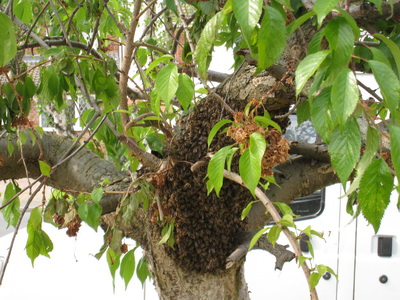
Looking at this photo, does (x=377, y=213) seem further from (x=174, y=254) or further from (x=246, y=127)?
(x=174, y=254)

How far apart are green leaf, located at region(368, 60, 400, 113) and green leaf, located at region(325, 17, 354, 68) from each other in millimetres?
39

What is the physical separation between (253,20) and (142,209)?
4.35ft

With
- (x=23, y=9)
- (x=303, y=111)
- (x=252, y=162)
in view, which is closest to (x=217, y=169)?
(x=252, y=162)

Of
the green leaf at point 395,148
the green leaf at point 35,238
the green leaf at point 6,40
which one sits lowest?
the green leaf at point 395,148

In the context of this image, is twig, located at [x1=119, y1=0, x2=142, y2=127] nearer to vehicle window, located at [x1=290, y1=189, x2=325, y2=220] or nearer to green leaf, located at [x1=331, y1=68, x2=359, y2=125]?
green leaf, located at [x1=331, y1=68, x2=359, y2=125]

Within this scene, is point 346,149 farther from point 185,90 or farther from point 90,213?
point 90,213

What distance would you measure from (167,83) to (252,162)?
33 cm

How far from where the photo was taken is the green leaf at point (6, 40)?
3.54ft

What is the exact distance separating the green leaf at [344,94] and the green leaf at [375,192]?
0.36 ft

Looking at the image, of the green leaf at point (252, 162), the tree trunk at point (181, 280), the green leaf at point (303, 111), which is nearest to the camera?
the green leaf at point (252, 162)

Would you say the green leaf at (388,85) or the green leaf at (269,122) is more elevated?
the green leaf at (269,122)

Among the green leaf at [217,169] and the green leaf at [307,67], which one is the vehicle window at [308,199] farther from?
the green leaf at [307,67]

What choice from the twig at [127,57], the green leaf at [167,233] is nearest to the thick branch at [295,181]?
the green leaf at [167,233]

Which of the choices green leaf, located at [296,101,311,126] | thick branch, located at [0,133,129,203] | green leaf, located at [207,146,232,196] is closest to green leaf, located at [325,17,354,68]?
green leaf, located at [207,146,232,196]
